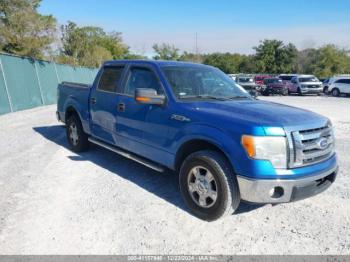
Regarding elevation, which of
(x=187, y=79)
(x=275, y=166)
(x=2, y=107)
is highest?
(x=187, y=79)

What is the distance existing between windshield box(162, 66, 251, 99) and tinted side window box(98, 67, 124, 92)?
1.05 metres

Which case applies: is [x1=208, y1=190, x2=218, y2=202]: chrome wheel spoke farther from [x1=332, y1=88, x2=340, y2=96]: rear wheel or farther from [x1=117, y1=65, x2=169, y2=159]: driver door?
[x1=332, y1=88, x2=340, y2=96]: rear wheel

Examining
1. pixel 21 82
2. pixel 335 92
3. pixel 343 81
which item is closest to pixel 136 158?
pixel 21 82

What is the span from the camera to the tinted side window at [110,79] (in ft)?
17.9

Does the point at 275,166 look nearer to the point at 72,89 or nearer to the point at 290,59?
the point at 72,89

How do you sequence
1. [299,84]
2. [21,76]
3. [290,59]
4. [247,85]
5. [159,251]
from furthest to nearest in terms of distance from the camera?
[290,59] → [299,84] → [247,85] → [21,76] → [159,251]

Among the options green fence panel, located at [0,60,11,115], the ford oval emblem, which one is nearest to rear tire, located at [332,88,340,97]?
green fence panel, located at [0,60,11,115]

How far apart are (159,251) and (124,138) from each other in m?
2.28

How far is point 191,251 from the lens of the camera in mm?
3225

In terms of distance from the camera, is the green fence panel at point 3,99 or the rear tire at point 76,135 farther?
the green fence panel at point 3,99

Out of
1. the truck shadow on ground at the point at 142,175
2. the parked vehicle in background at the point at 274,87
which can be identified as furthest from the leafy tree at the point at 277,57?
the truck shadow on ground at the point at 142,175

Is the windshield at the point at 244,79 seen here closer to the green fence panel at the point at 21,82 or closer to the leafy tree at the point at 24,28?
the leafy tree at the point at 24,28

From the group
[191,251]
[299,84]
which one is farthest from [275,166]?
[299,84]

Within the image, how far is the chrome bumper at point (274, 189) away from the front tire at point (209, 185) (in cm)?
15
